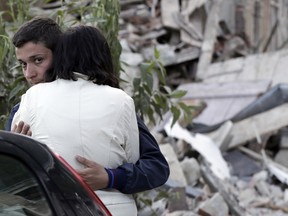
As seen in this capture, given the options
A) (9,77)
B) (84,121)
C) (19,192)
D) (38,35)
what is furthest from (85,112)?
(9,77)

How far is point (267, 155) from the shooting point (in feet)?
36.6

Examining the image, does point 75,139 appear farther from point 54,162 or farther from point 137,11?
point 137,11

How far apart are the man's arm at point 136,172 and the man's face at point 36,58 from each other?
457 millimetres

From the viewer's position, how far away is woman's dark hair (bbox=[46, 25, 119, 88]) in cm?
292

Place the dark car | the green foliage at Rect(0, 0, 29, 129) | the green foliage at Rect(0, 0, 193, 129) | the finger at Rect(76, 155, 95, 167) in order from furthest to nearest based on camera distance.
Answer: the green foliage at Rect(0, 0, 193, 129)
the green foliage at Rect(0, 0, 29, 129)
the finger at Rect(76, 155, 95, 167)
the dark car

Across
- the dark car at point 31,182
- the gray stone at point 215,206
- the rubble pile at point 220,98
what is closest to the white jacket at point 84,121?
the dark car at point 31,182

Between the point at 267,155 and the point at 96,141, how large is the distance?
28.3 ft

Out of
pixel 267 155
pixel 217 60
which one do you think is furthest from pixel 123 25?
pixel 267 155

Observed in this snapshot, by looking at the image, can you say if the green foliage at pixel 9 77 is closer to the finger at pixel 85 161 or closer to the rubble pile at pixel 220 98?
the rubble pile at pixel 220 98

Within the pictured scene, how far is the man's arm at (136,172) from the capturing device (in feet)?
9.04

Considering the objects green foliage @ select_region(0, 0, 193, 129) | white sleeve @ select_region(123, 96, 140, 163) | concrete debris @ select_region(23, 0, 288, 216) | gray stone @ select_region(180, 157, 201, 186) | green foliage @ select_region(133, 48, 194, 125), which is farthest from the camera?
gray stone @ select_region(180, 157, 201, 186)

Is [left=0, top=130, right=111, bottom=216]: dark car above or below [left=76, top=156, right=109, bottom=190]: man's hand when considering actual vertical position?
above

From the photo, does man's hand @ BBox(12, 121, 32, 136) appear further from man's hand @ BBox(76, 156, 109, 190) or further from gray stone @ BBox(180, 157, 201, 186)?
gray stone @ BBox(180, 157, 201, 186)

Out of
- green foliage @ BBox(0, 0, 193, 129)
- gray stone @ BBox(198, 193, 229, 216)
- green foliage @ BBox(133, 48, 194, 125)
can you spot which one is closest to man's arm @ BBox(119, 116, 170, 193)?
green foliage @ BBox(0, 0, 193, 129)
